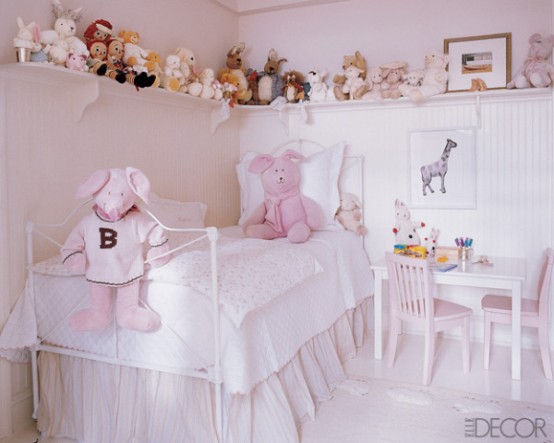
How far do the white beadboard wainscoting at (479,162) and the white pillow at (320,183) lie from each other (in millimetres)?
261

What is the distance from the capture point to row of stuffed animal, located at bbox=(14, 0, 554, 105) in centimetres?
243

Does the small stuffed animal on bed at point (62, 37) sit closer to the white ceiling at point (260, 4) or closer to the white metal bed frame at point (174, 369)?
the white metal bed frame at point (174, 369)

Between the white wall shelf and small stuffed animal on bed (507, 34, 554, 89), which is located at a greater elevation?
small stuffed animal on bed (507, 34, 554, 89)

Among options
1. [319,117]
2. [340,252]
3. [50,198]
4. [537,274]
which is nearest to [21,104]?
[50,198]

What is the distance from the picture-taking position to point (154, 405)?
2146mm

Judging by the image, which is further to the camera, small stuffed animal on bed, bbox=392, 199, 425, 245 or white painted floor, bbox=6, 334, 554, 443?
small stuffed animal on bed, bbox=392, 199, 425, 245

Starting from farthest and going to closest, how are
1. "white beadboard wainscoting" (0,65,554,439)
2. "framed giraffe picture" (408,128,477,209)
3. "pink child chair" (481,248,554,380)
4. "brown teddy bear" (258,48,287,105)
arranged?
"brown teddy bear" (258,48,287,105)
"framed giraffe picture" (408,128,477,209)
"pink child chair" (481,248,554,380)
"white beadboard wainscoting" (0,65,554,439)

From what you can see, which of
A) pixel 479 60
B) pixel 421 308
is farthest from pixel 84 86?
pixel 479 60

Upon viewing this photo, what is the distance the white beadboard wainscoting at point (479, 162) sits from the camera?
133 inches

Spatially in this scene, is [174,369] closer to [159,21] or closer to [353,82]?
[159,21]

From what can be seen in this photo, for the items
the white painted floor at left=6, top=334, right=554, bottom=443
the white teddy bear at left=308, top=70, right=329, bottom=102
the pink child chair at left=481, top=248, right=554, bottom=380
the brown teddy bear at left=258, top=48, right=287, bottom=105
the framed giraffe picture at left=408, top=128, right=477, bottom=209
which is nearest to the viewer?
the white painted floor at left=6, top=334, right=554, bottom=443

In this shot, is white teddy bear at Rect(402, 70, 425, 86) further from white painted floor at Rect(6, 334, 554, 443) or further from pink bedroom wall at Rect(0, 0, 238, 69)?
white painted floor at Rect(6, 334, 554, 443)

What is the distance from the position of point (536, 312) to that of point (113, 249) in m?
2.27

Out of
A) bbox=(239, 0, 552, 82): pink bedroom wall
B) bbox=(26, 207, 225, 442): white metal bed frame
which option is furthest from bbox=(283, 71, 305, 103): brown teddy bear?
bbox=(26, 207, 225, 442): white metal bed frame
